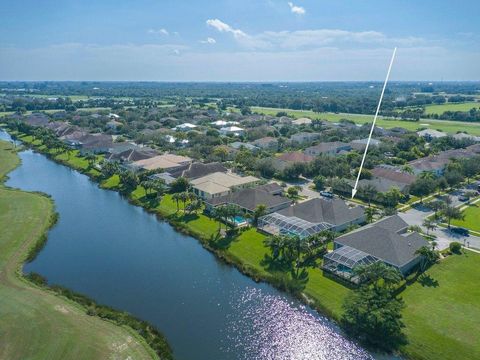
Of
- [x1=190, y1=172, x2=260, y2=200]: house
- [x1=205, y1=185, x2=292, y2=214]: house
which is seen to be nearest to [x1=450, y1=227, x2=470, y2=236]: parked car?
[x1=205, y1=185, x2=292, y2=214]: house

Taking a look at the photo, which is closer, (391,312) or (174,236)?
(391,312)

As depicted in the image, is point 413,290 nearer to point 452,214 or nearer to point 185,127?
point 452,214

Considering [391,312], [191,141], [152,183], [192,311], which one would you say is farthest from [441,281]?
[191,141]

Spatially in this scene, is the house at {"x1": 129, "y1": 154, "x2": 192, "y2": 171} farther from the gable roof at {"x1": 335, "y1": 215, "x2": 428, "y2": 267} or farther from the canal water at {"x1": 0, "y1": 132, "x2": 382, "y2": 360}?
the gable roof at {"x1": 335, "y1": 215, "x2": 428, "y2": 267}

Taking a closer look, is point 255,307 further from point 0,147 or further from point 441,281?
point 0,147

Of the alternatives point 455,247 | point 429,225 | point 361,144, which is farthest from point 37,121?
point 455,247
